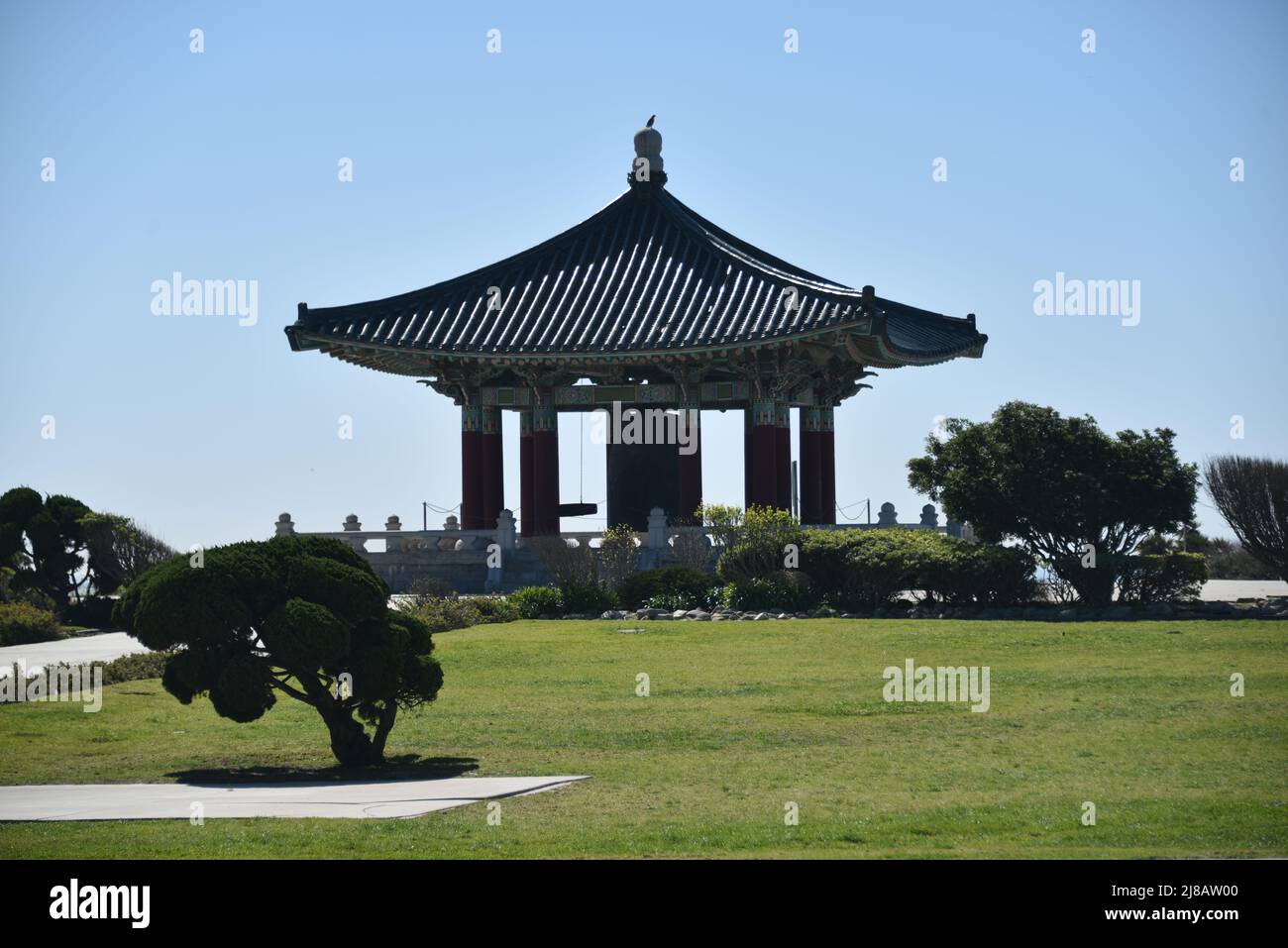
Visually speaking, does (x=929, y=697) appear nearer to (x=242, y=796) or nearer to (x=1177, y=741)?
(x=1177, y=741)

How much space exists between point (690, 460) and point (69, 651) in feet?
56.2

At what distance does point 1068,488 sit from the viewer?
32656mm

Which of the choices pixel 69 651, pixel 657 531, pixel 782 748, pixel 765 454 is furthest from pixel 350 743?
pixel 765 454

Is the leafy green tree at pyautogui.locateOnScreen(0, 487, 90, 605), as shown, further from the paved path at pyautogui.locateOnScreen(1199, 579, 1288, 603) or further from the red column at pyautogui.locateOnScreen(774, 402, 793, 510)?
the paved path at pyautogui.locateOnScreen(1199, 579, 1288, 603)

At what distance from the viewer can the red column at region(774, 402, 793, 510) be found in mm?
40094

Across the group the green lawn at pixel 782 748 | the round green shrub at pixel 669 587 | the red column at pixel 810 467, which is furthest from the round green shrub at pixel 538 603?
the red column at pixel 810 467

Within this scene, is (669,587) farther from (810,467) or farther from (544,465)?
(810,467)

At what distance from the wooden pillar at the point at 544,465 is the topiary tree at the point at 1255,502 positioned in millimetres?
15732

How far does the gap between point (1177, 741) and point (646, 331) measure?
24300 mm

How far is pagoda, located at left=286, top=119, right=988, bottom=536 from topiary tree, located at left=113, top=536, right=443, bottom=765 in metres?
21.8

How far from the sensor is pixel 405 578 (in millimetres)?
39719

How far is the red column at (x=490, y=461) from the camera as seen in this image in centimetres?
4262
